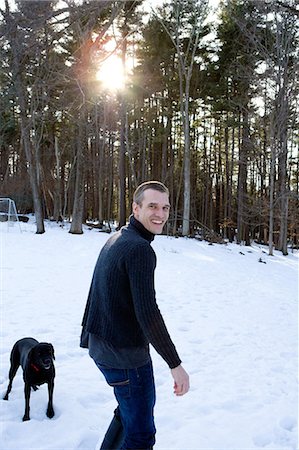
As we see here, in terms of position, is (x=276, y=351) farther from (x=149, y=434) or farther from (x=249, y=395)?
(x=149, y=434)

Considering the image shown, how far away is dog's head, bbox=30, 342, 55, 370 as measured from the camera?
329 cm

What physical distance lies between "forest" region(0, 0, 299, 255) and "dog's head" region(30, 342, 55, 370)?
10.6 feet

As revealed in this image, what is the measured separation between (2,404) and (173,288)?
5701 millimetres

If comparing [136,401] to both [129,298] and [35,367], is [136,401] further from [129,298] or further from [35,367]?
[35,367]

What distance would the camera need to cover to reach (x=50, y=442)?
2.94 metres

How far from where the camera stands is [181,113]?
2145 centimetres

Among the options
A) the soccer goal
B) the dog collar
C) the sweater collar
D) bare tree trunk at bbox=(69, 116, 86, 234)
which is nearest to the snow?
the dog collar

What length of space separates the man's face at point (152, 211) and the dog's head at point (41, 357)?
1.77m

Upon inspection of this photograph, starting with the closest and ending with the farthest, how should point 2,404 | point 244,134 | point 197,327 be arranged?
1. point 2,404
2. point 197,327
3. point 244,134

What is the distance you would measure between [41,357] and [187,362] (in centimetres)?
204

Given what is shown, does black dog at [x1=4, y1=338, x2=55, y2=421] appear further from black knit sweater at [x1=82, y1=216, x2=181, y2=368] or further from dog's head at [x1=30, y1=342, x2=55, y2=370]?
black knit sweater at [x1=82, y1=216, x2=181, y2=368]

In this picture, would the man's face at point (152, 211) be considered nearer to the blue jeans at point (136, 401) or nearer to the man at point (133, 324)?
the man at point (133, 324)

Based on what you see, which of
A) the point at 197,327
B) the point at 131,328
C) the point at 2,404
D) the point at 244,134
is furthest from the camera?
the point at 244,134

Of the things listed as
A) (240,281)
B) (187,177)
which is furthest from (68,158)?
(240,281)
